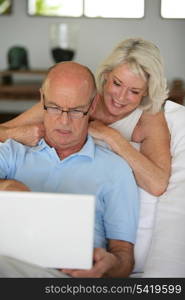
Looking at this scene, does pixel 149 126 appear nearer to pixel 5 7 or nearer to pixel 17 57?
pixel 17 57

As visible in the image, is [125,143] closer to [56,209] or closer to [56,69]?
[56,69]

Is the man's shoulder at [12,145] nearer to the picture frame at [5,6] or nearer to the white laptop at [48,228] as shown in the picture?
the white laptop at [48,228]

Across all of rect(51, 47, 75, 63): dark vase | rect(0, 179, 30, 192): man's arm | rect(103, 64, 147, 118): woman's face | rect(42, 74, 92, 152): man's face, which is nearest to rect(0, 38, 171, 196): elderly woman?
rect(103, 64, 147, 118): woman's face

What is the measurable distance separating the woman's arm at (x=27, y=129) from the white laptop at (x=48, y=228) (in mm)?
754

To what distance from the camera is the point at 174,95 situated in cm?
498

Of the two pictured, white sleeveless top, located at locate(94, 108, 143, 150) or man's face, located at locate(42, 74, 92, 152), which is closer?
man's face, located at locate(42, 74, 92, 152)

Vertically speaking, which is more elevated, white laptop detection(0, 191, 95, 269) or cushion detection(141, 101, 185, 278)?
white laptop detection(0, 191, 95, 269)

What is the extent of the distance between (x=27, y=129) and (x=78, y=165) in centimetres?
25

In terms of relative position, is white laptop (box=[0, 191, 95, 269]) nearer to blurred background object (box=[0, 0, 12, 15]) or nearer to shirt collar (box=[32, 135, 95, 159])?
shirt collar (box=[32, 135, 95, 159])

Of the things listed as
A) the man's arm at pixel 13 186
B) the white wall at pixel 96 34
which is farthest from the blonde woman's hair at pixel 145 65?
the white wall at pixel 96 34

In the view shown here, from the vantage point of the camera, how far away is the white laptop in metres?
1.11

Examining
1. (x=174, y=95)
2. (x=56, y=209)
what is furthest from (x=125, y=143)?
(x=174, y=95)

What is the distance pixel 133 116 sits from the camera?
→ 2160 mm

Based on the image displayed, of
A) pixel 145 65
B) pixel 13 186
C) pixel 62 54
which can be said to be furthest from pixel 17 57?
pixel 13 186
